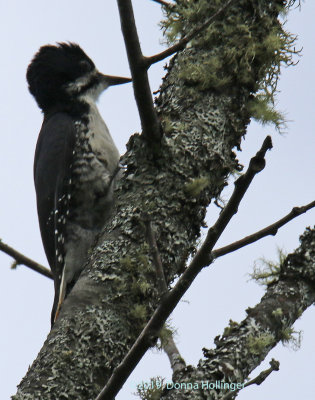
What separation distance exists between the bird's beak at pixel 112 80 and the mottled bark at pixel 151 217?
194 centimetres

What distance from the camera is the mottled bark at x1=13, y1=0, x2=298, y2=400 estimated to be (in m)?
2.13

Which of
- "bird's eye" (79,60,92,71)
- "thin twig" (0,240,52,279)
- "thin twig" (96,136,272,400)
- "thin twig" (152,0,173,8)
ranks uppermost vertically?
"bird's eye" (79,60,92,71)

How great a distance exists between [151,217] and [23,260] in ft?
2.61

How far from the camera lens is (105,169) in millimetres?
4008

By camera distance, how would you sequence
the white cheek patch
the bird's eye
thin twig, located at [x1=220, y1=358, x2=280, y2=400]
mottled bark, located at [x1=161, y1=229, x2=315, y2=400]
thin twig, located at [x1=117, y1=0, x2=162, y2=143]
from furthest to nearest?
the bird's eye → the white cheek patch → thin twig, located at [x1=117, y1=0, x2=162, y2=143] → mottled bark, located at [x1=161, y1=229, x2=315, y2=400] → thin twig, located at [x1=220, y1=358, x2=280, y2=400]

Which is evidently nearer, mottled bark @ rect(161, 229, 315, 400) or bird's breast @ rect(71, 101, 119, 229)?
mottled bark @ rect(161, 229, 315, 400)

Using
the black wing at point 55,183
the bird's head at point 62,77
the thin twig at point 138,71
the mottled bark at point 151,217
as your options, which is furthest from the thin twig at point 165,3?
the bird's head at point 62,77

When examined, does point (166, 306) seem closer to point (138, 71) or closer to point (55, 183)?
point (138, 71)

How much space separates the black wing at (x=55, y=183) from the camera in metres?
3.92

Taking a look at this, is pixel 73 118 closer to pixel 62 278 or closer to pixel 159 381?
pixel 62 278

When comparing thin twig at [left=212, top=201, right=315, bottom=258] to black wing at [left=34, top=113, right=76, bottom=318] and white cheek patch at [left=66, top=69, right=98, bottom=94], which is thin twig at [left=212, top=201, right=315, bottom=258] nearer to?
black wing at [left=34, top=113, right=76, bottom=318]

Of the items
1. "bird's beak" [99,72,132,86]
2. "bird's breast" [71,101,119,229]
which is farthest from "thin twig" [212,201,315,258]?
"bird's beak" [99,72,132,86]

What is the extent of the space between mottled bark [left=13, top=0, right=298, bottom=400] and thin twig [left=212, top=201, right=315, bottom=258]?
17.1 inches

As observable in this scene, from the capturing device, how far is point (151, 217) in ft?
7.96
